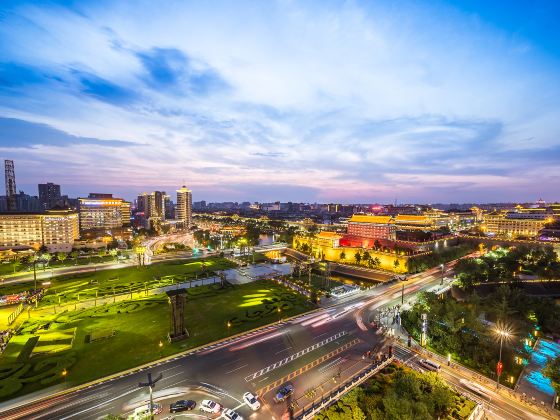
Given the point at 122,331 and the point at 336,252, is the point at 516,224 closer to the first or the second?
the point at 336,252

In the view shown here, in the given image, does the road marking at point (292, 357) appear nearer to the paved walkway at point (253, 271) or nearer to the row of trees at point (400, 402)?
the row of trees at point (400, 402)

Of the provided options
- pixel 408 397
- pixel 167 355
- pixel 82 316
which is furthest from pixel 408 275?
pixel 82 316

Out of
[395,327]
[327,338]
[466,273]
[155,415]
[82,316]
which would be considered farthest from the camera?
[466,273]

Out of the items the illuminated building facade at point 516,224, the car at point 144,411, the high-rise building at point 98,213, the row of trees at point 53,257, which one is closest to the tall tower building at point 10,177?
the high-rise building at point 98,213

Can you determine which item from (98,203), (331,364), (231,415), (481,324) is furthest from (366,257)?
(98,203)

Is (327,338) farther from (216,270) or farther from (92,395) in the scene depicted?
(216,270)

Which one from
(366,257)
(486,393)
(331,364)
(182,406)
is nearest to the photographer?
(182,406)

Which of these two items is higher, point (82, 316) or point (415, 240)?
point (415, 240)
